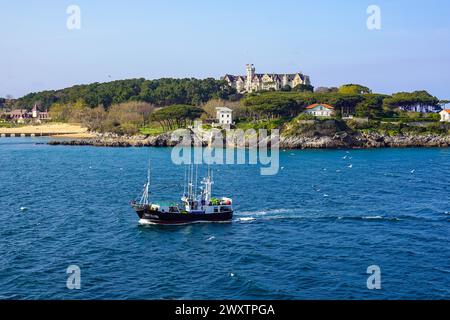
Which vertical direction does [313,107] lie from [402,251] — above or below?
above

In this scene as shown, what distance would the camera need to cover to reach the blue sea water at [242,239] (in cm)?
3288

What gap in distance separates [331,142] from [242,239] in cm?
8939

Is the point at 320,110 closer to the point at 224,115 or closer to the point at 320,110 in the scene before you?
the point at 320,110

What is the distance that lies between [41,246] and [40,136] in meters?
144

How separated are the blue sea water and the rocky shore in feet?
152

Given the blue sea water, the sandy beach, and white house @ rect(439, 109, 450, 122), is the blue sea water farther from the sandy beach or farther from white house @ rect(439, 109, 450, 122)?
the sandy beach

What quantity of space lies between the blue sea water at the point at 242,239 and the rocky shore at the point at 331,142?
46.3 meters

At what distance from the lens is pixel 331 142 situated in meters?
129

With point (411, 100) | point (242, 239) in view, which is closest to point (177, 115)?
point (411, 100)

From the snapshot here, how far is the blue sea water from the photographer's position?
32875mm

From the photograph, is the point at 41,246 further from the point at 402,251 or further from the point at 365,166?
the point at 365,166
